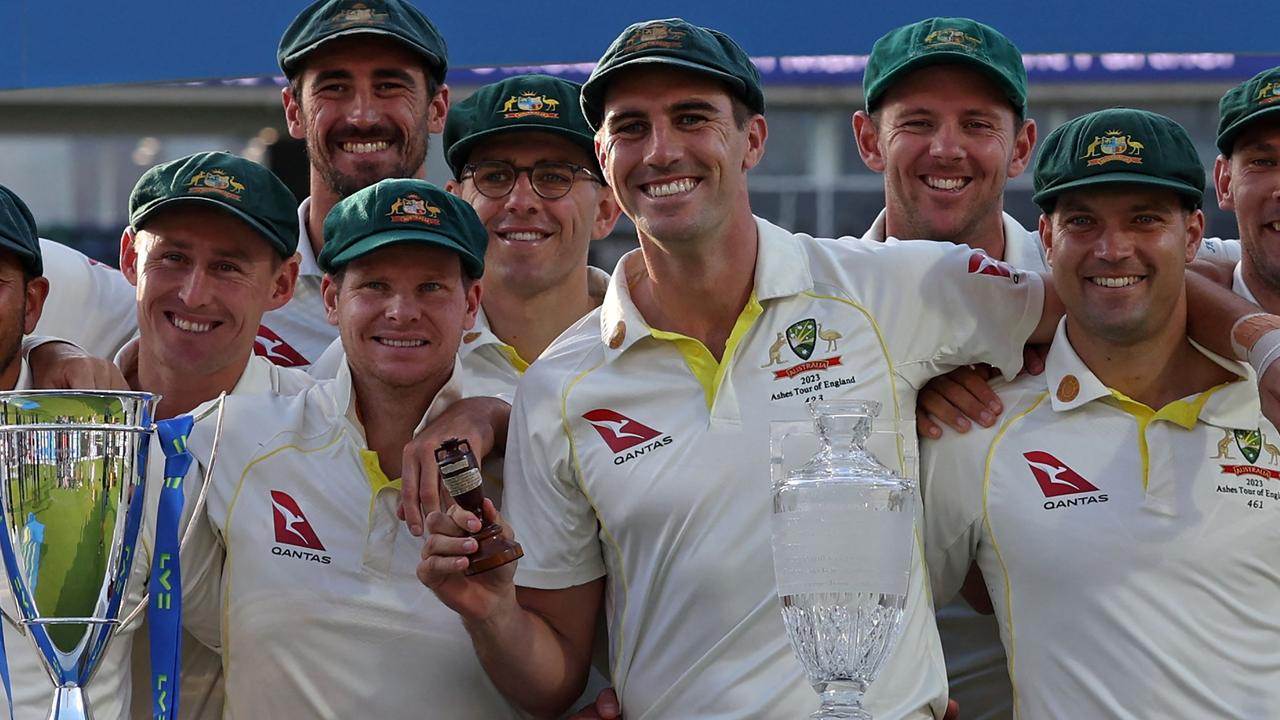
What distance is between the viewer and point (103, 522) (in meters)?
2.17

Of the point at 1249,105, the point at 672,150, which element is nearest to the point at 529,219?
the point at 672,150

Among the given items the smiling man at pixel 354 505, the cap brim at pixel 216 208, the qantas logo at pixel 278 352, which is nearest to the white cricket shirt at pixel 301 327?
the qantas logo at pixel 278 352

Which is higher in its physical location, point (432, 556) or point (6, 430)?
point (6, 430)

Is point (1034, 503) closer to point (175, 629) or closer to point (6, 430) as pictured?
point (175, 629)

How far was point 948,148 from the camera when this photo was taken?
3.83m

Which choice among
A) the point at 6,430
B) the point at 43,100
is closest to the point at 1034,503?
the point at 6,430

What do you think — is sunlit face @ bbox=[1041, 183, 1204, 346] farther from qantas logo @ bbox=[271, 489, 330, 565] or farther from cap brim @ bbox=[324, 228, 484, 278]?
qantas logo @ bbox=[271, 489, 330, 565]

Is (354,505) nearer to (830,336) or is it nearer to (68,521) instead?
(830,336)

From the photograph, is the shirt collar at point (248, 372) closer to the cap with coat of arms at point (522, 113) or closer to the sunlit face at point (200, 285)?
the sunlit face at point (200, 285)

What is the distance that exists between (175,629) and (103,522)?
14.1 inches

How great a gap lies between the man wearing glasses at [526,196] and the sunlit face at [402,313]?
1.82ft

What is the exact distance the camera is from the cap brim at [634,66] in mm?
3064

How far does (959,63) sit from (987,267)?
0.70 m

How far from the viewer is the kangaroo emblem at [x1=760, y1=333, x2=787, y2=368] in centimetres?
312
